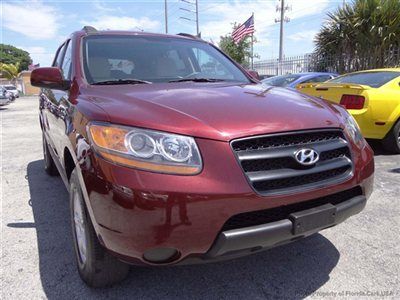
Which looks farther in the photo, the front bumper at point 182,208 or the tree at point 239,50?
the tree at point 239,50

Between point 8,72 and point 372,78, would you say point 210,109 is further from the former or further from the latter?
point 8,72

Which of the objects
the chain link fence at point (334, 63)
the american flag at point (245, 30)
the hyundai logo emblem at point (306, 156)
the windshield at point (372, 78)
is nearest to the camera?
the hyundai logo emblem at point (306, 156)

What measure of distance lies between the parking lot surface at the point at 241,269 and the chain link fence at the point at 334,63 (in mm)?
12252

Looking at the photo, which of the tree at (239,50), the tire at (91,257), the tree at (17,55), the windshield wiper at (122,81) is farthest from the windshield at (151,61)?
the tree at (17,55)

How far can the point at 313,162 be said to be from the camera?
221 cm

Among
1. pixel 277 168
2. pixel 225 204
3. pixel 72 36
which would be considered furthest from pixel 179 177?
pixel 72 36

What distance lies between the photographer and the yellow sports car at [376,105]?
579 cm

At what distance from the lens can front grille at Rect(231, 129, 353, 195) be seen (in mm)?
2059

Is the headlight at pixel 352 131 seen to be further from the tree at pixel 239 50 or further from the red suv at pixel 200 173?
the tree at pixel 239 50

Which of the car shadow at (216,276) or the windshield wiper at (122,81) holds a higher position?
the windshield wiper at (122,81)

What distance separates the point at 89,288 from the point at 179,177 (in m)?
1.13

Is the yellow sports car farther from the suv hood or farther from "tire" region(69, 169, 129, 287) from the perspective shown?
"tire" region(69, 169, 129, 287)

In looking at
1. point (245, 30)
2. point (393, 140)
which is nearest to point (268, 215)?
point (393, 140)

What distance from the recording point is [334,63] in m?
16.2
